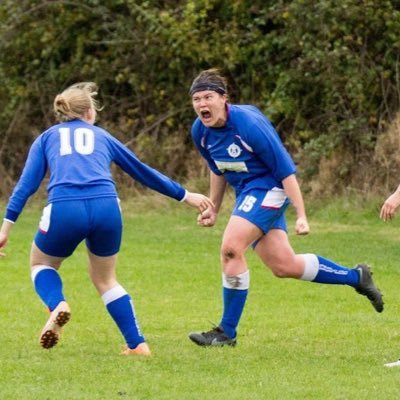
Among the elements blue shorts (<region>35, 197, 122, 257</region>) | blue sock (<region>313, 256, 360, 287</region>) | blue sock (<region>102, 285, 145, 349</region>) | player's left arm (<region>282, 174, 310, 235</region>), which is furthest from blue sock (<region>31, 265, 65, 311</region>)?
blue sock (<region>313, 256, 360, 287</region>)

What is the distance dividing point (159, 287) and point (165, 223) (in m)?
5.78

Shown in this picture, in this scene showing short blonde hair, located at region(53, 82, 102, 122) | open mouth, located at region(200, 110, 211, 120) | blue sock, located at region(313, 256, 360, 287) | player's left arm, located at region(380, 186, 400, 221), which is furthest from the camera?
blue sock, located at region(313, 256, 360, 287)

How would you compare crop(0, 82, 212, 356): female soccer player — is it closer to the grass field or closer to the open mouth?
the grass field

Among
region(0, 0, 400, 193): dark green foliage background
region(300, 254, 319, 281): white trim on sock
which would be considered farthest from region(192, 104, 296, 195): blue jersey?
region(0, 0, 400, 193): dark green foliage background

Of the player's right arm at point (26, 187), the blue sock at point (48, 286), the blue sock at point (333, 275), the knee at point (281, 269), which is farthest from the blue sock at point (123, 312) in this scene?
the blue sock at point (333, 275)

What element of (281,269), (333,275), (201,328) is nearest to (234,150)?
(281,269)

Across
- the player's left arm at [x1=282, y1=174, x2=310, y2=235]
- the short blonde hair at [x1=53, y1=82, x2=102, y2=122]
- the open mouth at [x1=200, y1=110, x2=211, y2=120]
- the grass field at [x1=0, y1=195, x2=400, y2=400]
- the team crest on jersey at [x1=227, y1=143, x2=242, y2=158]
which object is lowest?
the grass field at [x1=0, y1=195, x2=400, y2=400]

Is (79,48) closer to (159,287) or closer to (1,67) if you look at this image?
(1,67)

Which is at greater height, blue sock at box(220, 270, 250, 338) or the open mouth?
the open mouth

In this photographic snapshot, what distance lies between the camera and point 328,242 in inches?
603

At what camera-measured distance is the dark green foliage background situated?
1911 centimetres

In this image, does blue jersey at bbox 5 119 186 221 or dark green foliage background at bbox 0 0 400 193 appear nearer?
blue jersey at bbox 5 119 186 221

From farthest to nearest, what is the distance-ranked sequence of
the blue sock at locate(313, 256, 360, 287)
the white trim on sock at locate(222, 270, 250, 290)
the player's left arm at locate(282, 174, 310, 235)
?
the blue sock at locate(313, 256, 360, 287) < the white trim on sock at locate(222, 270, 250, 290) < the player's left arm at locate(282, 174, 310, 235)

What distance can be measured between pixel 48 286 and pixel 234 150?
1484mm
